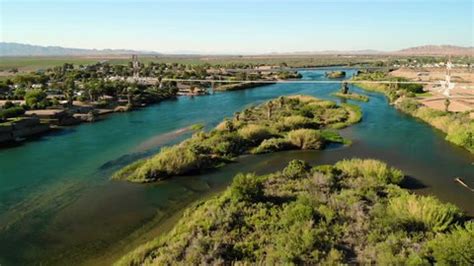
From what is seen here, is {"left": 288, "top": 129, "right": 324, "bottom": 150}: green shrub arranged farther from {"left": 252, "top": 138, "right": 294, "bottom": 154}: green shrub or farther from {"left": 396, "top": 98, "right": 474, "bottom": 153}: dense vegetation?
{"left": 396, "top": 98, "right": 474, "bottom": 153}: dense vegetation

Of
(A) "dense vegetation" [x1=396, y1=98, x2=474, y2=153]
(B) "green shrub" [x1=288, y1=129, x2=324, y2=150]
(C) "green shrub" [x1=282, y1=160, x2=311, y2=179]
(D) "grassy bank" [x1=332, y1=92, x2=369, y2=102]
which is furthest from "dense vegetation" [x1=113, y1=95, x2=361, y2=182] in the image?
(D) "grassy bank" [x1=332, y1=92, x2=369, y2=102]

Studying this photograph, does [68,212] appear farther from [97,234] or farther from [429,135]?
[429,135]

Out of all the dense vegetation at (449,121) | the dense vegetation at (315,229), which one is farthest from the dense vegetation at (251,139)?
the dense vegetation at (449,121)

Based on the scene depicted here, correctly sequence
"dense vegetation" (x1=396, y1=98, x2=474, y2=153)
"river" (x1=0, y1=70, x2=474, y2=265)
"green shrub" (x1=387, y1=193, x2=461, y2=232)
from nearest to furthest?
"green shrub" (x1=387, y1=193, x2=461, y2=232) < "river" (x1=0, y1=70, x2=474, y2=265) < "dense vegetation" (x1=396, y1=98, x2=474, y2=153)

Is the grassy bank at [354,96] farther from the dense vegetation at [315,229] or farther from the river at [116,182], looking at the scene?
the dense vegetation at [315,229]

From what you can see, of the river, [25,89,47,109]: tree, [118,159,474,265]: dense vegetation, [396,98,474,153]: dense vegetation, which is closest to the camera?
[118,159,474,265]: dense vegetation

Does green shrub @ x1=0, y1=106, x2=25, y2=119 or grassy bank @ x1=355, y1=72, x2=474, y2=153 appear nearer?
grassy bank @ x1=355, y1=72, x2=474, y2=153

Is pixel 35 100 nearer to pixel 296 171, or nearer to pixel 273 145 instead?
pixel 273 145

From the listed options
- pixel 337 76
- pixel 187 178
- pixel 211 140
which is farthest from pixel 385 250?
pixel 337 76
